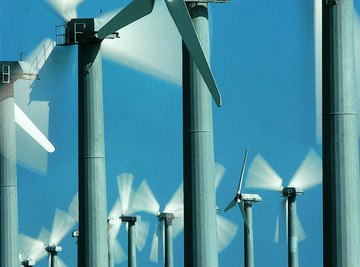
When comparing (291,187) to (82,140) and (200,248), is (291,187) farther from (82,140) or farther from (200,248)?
(200,248)

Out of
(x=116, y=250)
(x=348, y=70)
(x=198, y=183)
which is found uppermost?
(x=348, y=70)

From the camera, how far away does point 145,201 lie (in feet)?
284

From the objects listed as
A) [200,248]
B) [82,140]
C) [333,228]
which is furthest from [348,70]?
[82,140]

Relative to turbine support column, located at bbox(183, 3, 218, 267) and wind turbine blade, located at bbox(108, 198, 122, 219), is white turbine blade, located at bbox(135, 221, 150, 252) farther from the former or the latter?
turbine support column, located at bbox(183, 3, 218, 267)

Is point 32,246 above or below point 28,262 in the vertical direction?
above

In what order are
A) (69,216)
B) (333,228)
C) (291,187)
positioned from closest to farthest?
(333,228) < (69,216) < (291,187)

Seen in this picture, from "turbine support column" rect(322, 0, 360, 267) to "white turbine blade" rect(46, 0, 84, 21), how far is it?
17199 millimetres

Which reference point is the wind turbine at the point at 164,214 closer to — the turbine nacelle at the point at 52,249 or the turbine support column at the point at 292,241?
the turbine nacelle at the point at 52,249

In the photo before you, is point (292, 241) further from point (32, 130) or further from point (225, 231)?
point (32, 130)

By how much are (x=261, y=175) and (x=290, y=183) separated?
582 centimetres

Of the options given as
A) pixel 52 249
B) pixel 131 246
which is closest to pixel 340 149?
pixel 131 246

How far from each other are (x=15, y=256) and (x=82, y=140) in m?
10.9

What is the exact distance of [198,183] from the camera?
35562mm

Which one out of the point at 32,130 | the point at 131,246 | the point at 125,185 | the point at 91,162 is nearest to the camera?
the point at 91,162
